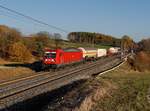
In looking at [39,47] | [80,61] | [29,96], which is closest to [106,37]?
[39,47]

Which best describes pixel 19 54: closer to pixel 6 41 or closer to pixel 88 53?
pixel 6 41

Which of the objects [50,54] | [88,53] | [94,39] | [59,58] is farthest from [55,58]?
[94,39]

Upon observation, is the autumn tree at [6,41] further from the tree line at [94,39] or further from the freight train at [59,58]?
the tree line at [94,39]

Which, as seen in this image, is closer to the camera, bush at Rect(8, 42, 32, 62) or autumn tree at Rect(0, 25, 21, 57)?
bush at Rect(8, 42, 32, 62)

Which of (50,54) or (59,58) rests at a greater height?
(50,54)

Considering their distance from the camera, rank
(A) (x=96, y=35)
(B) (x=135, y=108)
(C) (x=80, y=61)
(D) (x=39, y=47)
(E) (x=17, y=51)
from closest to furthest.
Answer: (B) (x=135, y=108)
(C) (x=80, y=61)
(E) (x=17, y=51)
(D) (x=39, y=47)
(A) (x=96, y=35)

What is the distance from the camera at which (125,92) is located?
682 inches

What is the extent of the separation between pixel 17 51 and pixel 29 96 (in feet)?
175

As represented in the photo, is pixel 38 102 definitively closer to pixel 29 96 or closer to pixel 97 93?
pixel 29 96

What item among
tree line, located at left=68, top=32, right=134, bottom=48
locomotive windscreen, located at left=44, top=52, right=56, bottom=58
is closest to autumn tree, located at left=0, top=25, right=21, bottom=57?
locomotive windscreen, located at left=44, top=52, right=56, bottom=58

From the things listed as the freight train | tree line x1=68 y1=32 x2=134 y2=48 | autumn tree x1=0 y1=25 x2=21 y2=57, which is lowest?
the freight train

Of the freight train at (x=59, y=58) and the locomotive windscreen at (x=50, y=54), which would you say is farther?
the locomotive windscreen at (x=50, y=54)

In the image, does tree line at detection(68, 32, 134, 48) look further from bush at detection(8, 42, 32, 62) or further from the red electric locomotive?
the red electric locomotive

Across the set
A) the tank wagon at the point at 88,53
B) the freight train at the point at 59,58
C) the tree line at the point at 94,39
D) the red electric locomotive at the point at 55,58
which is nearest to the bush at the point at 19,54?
the tank wagon at the point at 88,53
